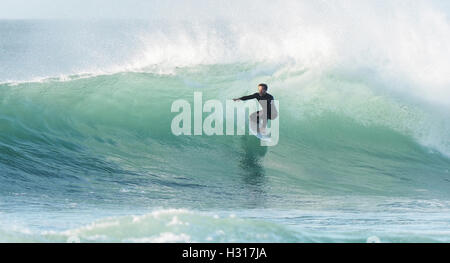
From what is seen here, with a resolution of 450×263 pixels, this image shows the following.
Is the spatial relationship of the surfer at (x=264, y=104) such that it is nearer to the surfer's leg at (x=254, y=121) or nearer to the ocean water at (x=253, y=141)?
the surfer's leg at (x=254, y=121)

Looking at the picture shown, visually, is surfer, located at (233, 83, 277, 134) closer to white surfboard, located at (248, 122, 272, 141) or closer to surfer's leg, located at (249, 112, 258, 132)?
surfer's leg, located at (249, 112, 258, 132)

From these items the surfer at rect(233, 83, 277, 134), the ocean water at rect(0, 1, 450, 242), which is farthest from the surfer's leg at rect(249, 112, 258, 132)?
the ocean water at rect(0, 1, 450, 242)

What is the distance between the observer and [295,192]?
10102 millimetres

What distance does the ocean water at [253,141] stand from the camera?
24.9ft

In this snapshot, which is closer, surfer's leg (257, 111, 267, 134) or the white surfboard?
surfer's leg (257, 111, 267, 134)

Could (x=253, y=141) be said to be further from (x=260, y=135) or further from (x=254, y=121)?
(x=254, y=121)

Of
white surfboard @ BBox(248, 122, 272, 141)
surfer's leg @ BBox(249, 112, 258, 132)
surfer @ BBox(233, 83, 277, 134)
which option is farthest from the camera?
white surfboard @ BBox(248, 122, 272, 141)

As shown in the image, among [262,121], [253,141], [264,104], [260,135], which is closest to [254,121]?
[262,121]

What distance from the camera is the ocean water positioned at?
24.9 feet

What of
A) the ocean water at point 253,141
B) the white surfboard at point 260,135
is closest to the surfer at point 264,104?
the white surfboard at point 260,135

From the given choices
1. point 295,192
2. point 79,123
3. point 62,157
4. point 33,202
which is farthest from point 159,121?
point 33,202

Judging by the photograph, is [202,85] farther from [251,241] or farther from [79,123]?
[251,241]

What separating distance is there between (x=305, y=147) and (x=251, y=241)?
6518 mm
